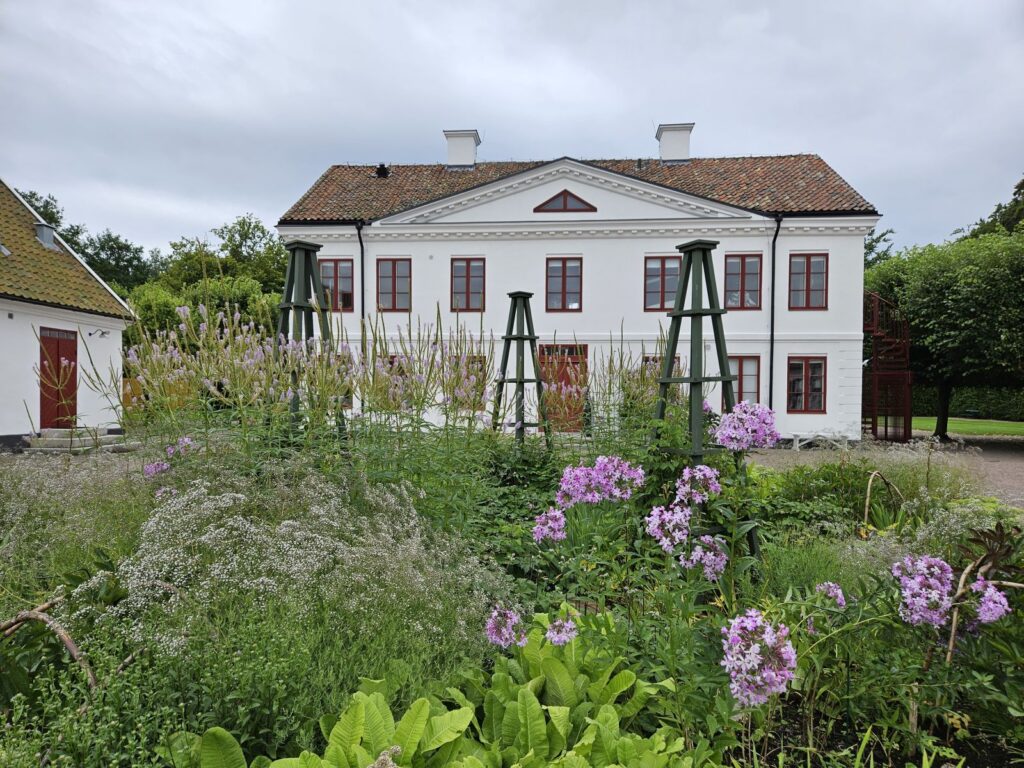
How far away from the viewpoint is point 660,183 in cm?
1866

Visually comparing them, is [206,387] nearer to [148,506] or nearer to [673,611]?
[148,506]

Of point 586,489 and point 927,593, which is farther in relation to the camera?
point 586,489

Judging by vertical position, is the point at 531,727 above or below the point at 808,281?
below

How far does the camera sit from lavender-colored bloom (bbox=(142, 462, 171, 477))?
3.74 metres

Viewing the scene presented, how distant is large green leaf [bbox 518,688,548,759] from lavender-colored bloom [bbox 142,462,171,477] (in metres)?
3.01

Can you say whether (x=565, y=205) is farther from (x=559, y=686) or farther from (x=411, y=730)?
(x=411, y=730)

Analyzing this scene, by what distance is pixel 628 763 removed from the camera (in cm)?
167

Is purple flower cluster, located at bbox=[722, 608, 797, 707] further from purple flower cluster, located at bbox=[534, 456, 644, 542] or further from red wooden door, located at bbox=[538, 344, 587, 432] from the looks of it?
red wooden door, located at bbox=[538, 344, 587, 432]

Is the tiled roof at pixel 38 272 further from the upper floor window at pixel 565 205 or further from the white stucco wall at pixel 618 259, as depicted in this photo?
the upper floor window at pixel 565 205

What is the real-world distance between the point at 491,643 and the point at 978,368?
21791 mm

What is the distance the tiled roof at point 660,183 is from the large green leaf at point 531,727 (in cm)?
1782

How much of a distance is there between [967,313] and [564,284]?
1238 centimetres

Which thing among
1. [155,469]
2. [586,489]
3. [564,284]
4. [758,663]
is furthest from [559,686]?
[564,284]

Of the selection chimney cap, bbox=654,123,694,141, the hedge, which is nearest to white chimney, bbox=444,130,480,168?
chimney cap, bbox=654,123,694,141
